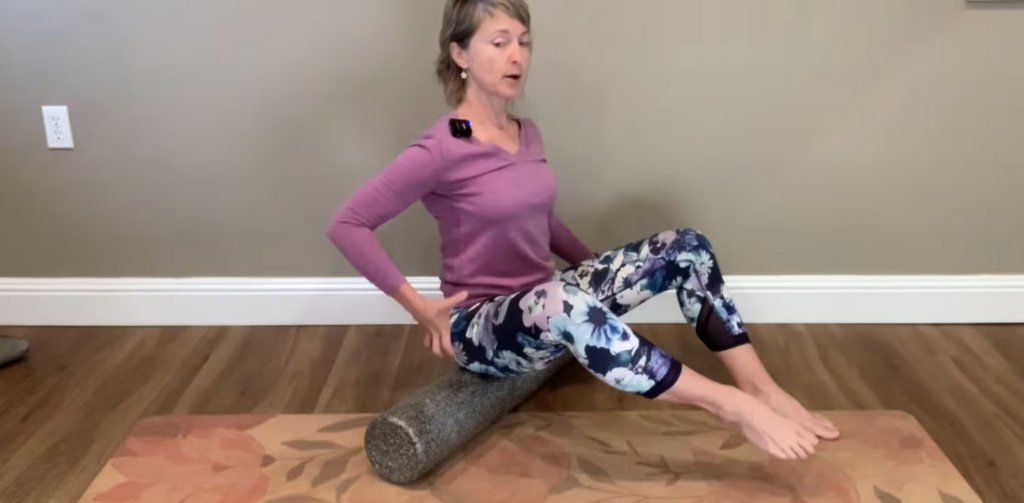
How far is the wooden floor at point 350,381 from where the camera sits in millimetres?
1816

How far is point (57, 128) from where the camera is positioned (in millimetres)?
2262

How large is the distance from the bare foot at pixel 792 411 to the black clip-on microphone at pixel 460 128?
0.78m

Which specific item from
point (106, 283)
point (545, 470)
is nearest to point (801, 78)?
point (545, 470)

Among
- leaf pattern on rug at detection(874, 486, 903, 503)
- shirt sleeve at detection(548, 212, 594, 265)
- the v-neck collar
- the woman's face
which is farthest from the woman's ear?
leaf pattern on rug at detection(874, 486, 903, 503)

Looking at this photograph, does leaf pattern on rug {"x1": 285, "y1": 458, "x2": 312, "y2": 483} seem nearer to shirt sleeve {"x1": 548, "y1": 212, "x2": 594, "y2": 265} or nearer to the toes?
shirt sleeve {"x1": 548, "y1": 212, "x2": 594, "y2": 265}

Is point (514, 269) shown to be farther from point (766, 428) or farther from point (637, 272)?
point (766, 428)

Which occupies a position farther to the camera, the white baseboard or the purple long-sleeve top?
the white baseboard

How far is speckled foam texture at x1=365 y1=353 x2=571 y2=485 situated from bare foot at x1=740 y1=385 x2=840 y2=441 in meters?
0.54

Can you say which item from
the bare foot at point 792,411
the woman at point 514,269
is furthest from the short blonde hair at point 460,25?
the bare foot at point 792,411

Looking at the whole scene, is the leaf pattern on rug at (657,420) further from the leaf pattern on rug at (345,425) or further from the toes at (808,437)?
the leaf pattern on rug at (345,425)

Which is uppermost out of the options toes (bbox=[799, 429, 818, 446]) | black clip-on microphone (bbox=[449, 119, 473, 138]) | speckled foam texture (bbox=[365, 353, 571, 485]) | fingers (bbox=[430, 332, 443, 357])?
black clip-on microphone (bbox=[449, 119, 473, 138])

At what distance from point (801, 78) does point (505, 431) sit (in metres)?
1.19

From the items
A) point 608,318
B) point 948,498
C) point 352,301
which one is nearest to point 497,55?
point 608,318

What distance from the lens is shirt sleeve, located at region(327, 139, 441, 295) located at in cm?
161
